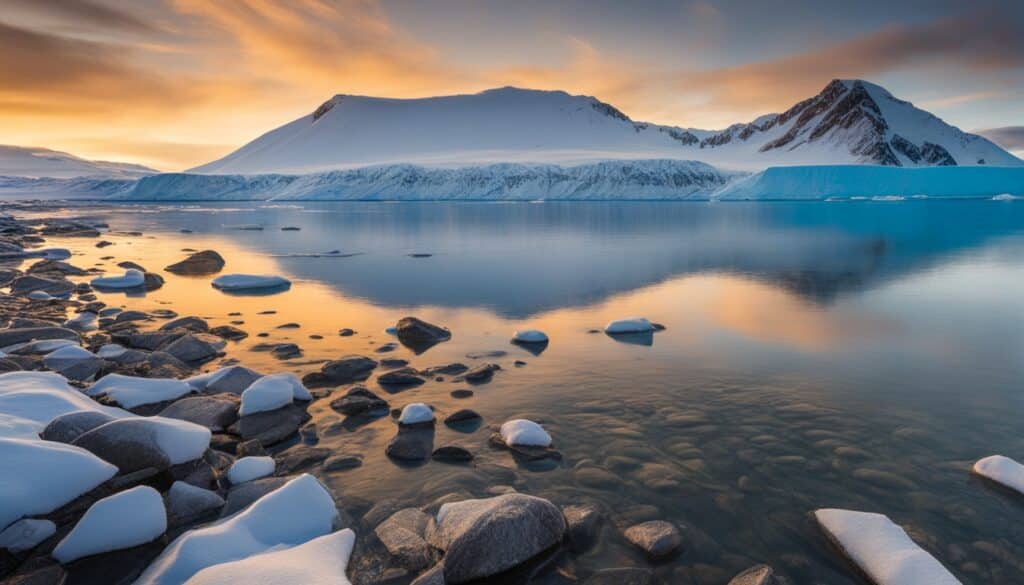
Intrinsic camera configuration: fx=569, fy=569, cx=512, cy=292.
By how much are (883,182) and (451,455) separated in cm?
10944

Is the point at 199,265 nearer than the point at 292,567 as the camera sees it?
No

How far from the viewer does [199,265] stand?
73.4 ft

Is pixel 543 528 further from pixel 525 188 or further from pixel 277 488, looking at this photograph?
pixel 525 188

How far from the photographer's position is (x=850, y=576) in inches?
183

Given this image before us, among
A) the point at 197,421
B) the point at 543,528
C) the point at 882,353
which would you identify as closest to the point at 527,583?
the point at 543,528

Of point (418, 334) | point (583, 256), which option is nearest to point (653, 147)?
point (583, 256)

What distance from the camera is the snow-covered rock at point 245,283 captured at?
17922mm

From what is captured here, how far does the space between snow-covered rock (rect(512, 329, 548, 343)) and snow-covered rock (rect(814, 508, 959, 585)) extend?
22.4ft

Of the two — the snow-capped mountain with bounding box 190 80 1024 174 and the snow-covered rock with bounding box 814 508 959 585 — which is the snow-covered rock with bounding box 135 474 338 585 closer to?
the snow-covered rock with bounding box 814 508 959 585

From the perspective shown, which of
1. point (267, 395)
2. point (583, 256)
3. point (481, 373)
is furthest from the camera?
point (583, 256)

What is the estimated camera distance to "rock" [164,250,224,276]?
21906 millimetres

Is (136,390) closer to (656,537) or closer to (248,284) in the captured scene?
(656,537)

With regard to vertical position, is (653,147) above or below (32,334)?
above

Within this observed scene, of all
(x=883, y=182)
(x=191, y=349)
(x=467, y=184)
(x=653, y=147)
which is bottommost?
(x=191, y=349)
